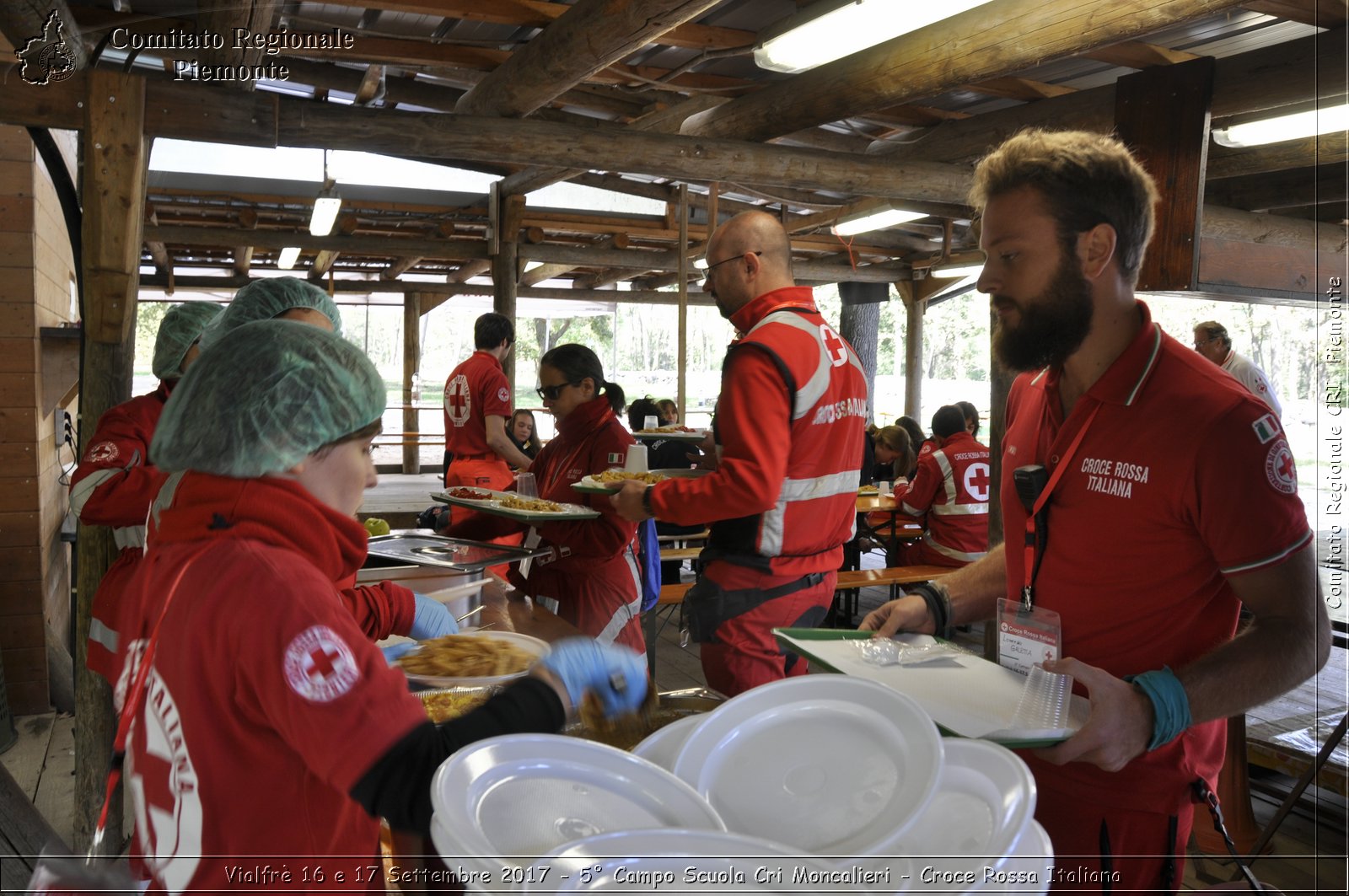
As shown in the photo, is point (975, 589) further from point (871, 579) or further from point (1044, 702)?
point (871, 579)

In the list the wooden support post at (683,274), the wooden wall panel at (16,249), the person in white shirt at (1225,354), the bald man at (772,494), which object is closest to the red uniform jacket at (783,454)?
the bald man at (772,494)

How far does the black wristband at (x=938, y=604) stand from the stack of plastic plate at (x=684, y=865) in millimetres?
976

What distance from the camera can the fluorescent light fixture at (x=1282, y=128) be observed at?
4.58 m

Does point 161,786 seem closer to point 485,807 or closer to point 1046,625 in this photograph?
point 485,807

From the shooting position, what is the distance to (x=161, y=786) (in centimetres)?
120

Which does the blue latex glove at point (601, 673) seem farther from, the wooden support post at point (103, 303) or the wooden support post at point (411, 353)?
the wooden support post at point (411, 353)

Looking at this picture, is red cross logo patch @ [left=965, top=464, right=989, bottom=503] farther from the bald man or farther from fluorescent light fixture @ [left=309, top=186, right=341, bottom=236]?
fluorescent light fixture @ [left=309, top=186, right=341, bottom=236]

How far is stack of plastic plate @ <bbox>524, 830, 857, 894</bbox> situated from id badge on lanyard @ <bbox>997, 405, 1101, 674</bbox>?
745mm

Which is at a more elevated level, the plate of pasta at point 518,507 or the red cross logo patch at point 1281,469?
the red cross logo patch at point 1281,469

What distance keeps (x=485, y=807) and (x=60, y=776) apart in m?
4.50

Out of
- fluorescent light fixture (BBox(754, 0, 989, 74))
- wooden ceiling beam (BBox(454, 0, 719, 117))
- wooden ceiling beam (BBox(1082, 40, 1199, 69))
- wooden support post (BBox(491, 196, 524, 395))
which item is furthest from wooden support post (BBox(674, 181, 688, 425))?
fluorescent light fixture (BBox(754, 0, 989, 74))

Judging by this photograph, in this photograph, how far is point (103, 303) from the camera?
11.7ft

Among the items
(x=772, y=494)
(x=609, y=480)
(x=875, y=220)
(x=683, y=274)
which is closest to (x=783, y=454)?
(x=772, y=494)

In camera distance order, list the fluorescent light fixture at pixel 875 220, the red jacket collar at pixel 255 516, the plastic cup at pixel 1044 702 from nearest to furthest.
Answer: the red jacket collar at pixel 255 516
the plastic cup at pixel 1044 702
the fluorescent light fixture at pixel 875 220
